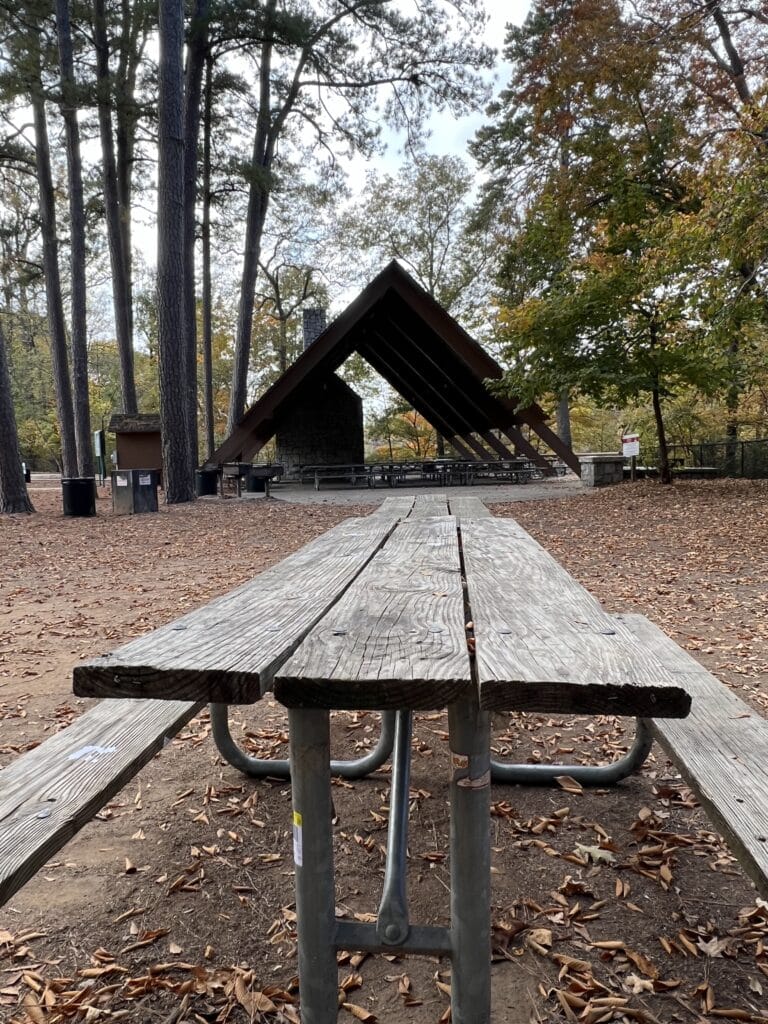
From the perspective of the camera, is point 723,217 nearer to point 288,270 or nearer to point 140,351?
point 288,270

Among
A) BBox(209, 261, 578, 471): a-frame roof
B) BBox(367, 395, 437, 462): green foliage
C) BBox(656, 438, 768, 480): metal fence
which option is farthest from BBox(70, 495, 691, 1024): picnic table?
BBox(367, 395, 437, 462): green foliage

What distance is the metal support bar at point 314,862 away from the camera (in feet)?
4.15

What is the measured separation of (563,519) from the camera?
10094 mm

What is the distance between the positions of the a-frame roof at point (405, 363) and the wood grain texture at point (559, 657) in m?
13.1

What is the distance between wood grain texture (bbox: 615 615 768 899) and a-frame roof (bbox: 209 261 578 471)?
12863 millimetres

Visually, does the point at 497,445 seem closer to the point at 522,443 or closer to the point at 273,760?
the point at 522,443

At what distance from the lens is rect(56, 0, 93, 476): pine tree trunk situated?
13.5m

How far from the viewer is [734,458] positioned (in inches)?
675

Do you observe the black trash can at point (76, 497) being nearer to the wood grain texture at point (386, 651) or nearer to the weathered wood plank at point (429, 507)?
the weathered wood plank at point (429, 507)

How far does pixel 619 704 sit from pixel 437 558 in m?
1.23

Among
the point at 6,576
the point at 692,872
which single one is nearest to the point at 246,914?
the point at 692,872

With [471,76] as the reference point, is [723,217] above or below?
below

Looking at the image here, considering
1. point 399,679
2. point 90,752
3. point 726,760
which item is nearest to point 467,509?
point 726,760

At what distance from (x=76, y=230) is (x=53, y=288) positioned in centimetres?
227
